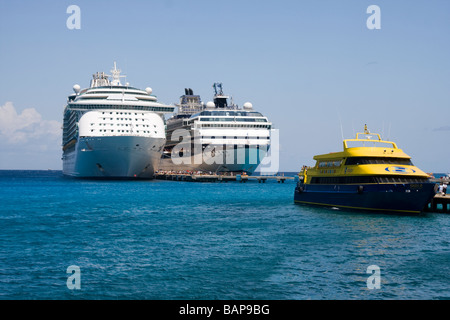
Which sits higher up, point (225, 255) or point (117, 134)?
point (117, 134)

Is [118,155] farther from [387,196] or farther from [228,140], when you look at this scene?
[387,196]

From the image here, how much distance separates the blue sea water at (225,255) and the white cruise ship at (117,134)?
48.7 meters

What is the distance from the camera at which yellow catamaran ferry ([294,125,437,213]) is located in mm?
36281

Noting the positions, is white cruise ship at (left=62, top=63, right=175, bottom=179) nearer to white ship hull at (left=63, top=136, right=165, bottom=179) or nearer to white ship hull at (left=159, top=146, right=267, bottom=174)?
white ship hull at (left=63, top=136, right=165, bottom=179)

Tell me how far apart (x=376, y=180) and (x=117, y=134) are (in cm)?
6132

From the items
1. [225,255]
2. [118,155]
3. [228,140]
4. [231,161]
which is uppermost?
[228,140]

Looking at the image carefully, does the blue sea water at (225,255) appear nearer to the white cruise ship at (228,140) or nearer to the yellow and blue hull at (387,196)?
the yellow and blue hull at (387,196)

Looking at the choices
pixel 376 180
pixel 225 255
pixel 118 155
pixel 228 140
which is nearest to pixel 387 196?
pixel 376 180

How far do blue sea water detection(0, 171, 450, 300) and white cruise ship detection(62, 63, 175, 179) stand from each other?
48.7 meters

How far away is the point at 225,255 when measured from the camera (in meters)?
23.1

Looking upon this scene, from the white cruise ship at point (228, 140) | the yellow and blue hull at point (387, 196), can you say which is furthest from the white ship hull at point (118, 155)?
the yellow and blue hull at point (387, 196)

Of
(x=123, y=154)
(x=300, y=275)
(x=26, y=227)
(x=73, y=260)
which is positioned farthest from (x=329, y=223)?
(x=123, y=154)
